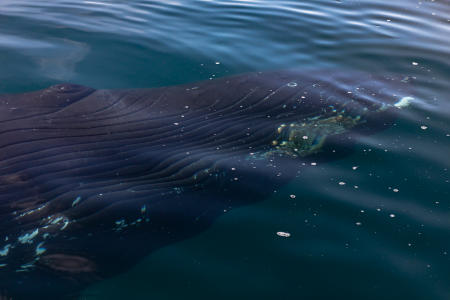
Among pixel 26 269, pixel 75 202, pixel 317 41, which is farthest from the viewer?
pixel 317 41

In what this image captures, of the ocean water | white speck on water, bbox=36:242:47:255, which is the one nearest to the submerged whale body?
white speck on water, bbox=36:242:47:255

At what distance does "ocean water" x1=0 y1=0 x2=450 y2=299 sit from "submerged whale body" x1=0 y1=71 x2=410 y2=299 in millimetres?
231

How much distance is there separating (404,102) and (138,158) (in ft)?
12.1

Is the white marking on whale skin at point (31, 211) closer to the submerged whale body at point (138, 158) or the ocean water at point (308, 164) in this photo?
the submerged whale body at point (138, 158)

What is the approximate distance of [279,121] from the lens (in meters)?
5.37

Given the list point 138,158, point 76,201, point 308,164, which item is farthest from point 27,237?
point 308,164

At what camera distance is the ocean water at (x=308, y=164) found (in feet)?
11.4

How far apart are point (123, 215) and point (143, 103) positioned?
189cm

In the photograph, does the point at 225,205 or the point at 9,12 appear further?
the point at 9,12

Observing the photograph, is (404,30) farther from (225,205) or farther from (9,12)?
(9,12)

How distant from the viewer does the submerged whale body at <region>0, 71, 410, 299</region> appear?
359cm

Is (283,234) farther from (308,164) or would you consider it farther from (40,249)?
(40,249)

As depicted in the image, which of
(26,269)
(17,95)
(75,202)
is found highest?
(17,95)

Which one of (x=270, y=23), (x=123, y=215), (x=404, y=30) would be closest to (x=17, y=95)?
(x=123, y=215)
